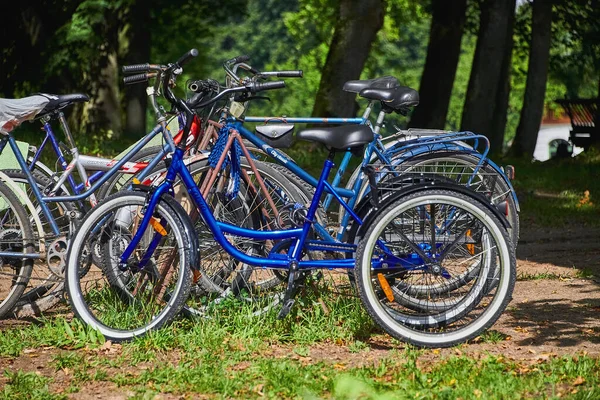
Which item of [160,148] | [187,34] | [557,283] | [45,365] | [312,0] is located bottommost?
[45,365]

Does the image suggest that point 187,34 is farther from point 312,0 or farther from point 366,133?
point 366,133

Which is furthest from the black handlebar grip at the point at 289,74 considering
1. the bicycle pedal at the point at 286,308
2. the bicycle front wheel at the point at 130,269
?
the bicycle pedal at the point at 286,308

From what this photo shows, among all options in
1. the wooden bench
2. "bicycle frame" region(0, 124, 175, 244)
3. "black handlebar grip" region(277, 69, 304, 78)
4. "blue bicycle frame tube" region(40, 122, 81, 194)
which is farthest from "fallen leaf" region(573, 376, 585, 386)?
the wooden bench

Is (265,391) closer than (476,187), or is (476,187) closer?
(265,391)

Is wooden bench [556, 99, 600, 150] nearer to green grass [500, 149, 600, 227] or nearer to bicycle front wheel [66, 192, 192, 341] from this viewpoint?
green grass [500, 149, 600, 227]

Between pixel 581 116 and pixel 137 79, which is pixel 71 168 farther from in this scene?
pixel 581 116

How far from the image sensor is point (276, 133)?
22.4 ft

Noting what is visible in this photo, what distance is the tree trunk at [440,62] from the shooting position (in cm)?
2098

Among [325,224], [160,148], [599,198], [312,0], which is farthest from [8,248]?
[312,0]

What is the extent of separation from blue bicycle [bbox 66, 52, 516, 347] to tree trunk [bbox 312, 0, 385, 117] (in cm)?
1036

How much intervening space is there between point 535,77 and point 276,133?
1581cm

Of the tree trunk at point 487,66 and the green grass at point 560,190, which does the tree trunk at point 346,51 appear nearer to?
the green grass at point 560,190

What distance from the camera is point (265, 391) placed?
5277mm

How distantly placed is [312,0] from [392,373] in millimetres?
33647
